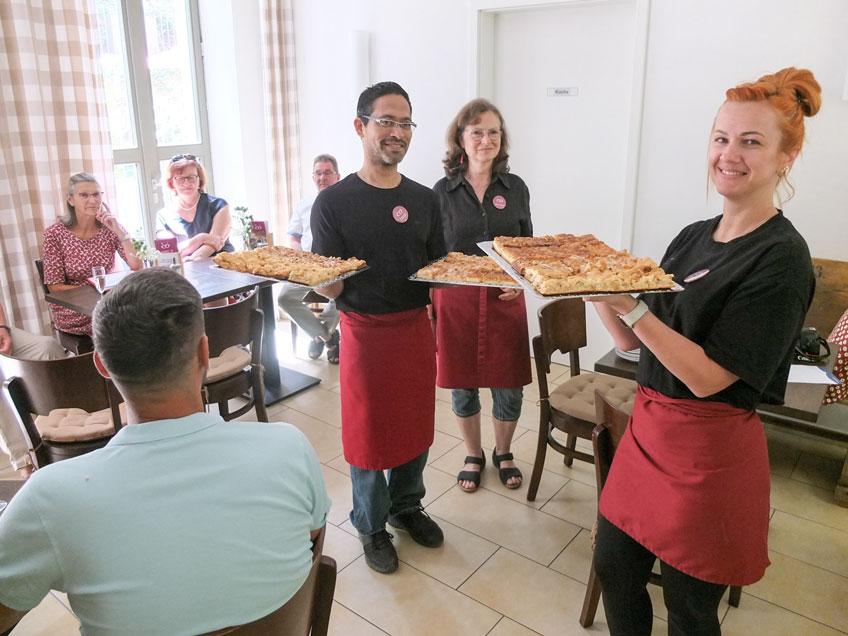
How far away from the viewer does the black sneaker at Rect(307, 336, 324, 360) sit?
4.39 meters

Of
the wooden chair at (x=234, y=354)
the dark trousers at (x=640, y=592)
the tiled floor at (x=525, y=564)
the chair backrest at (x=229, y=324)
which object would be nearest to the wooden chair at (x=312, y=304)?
the wooden chair at (x=234, y=354)

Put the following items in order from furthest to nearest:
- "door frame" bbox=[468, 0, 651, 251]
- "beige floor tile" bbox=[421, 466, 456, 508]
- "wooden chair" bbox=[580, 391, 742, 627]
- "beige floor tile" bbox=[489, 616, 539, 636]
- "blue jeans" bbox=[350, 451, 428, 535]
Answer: "door frame" bbox=[468, 0, 651, 251] < "beige floor tile" bbox=[421, 466, 456, 508] < "blue jeans" bbox=[350, 451, 428, 535] < "beige floor tile" bbox=[489, 616, 539, 636] < "wooden chair" bbox=[580, 391, 742, 627]

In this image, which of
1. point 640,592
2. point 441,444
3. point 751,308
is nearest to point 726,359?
point 751,308

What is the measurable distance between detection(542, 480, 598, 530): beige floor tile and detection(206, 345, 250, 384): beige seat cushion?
151cm

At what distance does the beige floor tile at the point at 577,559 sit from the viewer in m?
2.31

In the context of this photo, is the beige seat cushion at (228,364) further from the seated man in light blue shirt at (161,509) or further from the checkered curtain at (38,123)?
the seated man in light blue shirt at (161,509)

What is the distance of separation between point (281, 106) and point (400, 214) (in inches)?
130

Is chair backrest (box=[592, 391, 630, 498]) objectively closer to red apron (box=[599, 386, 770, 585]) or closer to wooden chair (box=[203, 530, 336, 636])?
red apron (box=[599, 386, 770, 585])

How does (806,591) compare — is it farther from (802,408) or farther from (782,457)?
(782,457)

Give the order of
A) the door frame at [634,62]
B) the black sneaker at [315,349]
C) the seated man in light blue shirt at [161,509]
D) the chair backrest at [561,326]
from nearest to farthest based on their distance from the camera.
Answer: the seated man in light blue shirt at [161,509] < the chair backrest at [561,326] < the door frame at [634,62] < the black sneaker at [315,349]

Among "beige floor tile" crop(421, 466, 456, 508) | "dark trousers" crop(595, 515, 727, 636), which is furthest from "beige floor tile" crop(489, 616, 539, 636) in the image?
"beige floor tile" crop(421, 466, 456, 508)

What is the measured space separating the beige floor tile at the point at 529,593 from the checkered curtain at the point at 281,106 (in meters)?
3.57

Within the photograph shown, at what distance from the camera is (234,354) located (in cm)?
312

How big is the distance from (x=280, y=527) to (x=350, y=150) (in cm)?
429
